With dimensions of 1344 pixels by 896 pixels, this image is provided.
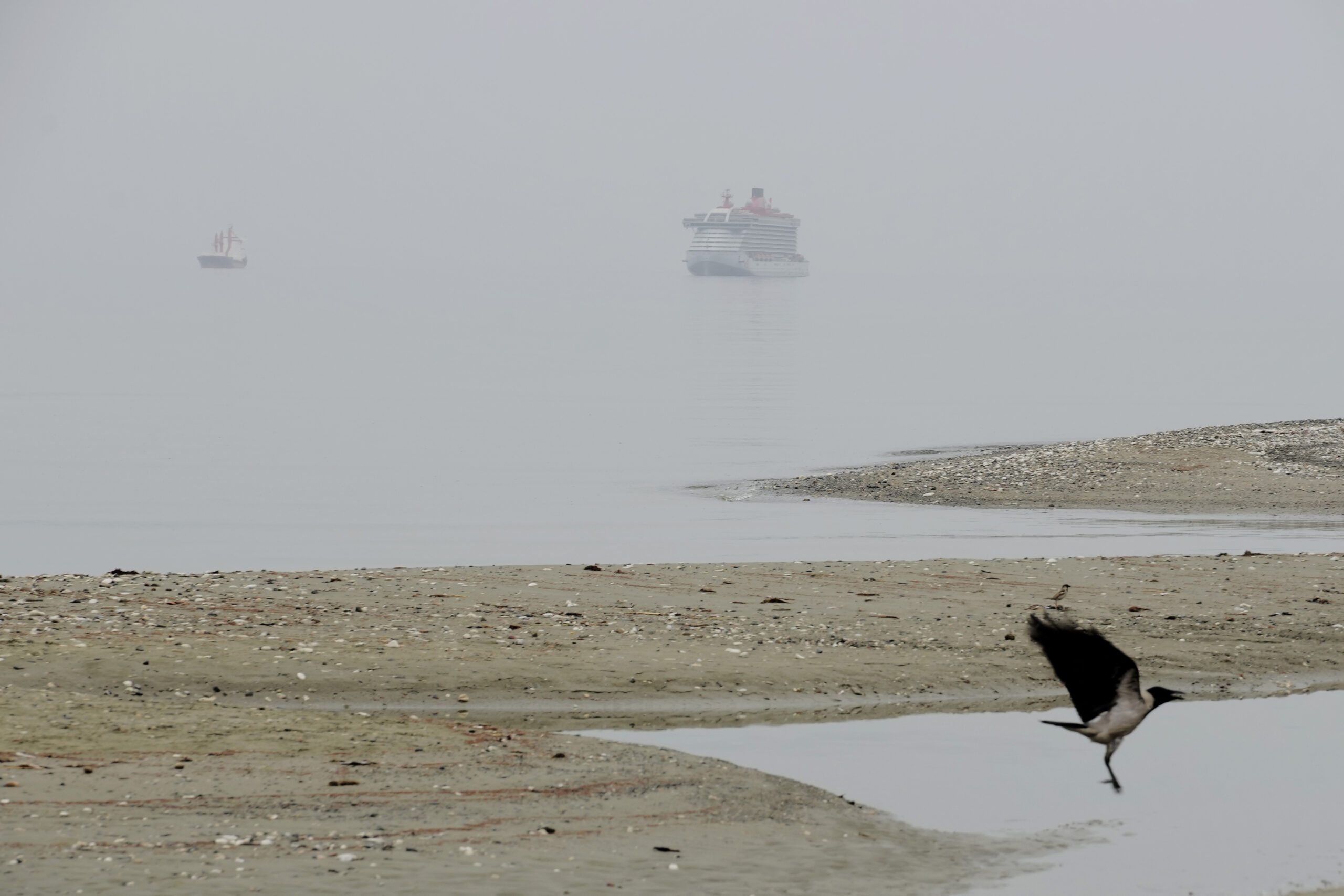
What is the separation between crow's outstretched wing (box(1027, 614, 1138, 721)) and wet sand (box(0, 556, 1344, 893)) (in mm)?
977

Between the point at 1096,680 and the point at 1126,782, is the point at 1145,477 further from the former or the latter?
the point at 1096,680

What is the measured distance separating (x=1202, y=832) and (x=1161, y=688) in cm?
101

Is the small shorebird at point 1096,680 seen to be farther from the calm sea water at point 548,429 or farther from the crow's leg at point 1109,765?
the calm sea water at point 548,429

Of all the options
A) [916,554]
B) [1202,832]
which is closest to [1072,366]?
[916,554]

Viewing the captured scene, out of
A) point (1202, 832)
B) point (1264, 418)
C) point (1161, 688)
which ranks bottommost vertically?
point (1202, 832)

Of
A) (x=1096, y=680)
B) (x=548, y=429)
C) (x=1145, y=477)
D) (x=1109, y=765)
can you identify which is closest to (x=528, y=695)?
(x=1109, y=765)

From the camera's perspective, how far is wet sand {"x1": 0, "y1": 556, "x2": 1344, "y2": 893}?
29.9 ft

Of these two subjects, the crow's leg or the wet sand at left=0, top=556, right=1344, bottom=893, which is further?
the crow's leg

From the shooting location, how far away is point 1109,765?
11656 mm

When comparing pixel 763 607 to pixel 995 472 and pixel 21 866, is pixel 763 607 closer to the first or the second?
pixel 21 866

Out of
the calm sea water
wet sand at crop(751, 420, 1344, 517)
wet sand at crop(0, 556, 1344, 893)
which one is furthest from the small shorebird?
wet sand at crop(751, 420, 1344, 517)

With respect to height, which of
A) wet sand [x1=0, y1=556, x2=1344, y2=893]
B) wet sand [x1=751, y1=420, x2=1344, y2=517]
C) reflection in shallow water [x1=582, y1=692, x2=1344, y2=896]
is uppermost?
wet sand [x1=751, y1=420, x2=1344, y2=517]

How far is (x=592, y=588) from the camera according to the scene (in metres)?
18.0

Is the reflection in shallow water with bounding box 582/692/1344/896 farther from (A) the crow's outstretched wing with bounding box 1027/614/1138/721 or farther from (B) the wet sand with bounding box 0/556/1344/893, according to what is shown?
(A) the crow's outstretched wing with bounding box 1027/614/1138/721
